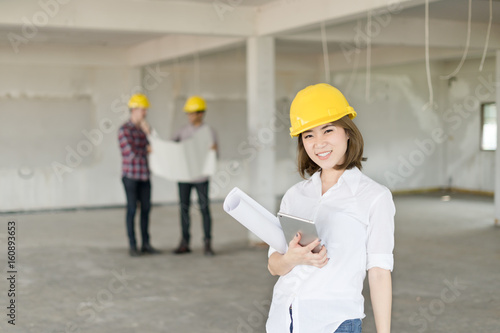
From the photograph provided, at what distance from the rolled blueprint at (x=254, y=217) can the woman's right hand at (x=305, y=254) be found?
0.06 meters

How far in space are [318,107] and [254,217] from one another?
33 centimetres

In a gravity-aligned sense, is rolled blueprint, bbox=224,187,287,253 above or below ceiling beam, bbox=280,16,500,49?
below

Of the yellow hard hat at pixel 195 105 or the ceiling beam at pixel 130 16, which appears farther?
the yellow hard hat at pixel 195 105

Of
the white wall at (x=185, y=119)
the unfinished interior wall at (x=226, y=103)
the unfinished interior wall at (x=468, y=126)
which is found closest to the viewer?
the white wall at (x=185, y=119)

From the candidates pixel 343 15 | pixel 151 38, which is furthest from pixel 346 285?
pixel 151 38

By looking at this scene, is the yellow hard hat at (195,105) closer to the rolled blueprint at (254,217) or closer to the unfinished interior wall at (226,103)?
the unfinished interior wall at (226,103)

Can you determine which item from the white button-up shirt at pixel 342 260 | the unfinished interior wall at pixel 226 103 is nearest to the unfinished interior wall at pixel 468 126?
the unfinished interior wall at pixel 226 103

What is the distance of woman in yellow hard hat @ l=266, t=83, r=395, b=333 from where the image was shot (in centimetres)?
146

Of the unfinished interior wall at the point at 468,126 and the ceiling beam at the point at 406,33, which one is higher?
the ceiling beam at the point at 406,33

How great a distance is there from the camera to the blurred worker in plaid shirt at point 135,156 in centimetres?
594

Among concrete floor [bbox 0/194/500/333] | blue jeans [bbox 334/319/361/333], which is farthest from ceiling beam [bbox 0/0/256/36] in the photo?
blue jeans [bbox 334/319/361/333]

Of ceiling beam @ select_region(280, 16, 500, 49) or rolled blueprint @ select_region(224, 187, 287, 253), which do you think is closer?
rolled blueprint @ select_region(224, 187, 287, 253)

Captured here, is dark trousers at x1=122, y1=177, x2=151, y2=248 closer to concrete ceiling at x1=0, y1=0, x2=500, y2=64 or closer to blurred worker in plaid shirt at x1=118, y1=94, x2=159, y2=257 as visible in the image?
blurred worker in plaid shirt at x1=118, y1=94, x2=159, y2=257

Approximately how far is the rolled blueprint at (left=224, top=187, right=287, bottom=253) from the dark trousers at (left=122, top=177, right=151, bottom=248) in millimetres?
4682
